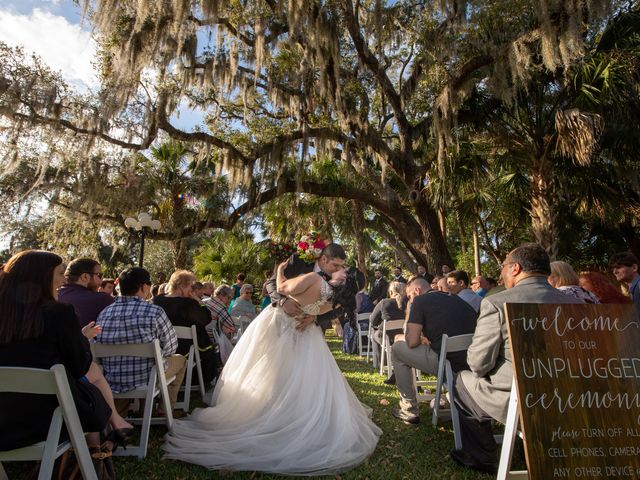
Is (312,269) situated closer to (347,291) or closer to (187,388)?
(347,291)

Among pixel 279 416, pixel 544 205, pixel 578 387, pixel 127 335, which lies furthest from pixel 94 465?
pixel 544 205

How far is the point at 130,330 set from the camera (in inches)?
133

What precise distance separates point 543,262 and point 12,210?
13637 mm

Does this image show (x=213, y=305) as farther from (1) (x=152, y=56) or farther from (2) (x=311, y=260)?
(1) (x=152, y=56)

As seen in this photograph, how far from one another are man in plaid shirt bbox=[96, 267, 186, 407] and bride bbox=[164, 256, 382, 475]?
57 centimetres

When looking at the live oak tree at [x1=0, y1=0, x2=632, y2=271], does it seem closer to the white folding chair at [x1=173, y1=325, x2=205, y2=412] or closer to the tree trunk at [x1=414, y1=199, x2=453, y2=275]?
the tree trunk at [x1=414, y1=199, x2=453, y2=275]

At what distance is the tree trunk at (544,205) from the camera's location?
8.30 m

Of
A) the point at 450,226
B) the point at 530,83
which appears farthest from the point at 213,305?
the point at 450,226

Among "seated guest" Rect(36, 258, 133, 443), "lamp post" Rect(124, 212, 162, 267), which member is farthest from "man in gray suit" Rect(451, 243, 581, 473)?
"lamp post" Rect(124, 212, 162, 267)

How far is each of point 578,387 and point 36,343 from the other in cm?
268

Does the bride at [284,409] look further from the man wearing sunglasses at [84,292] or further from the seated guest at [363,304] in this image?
the seated guest at [363,304]

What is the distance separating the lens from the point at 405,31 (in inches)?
441

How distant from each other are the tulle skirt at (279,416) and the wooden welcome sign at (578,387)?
144cm

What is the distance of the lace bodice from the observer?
3562mm
